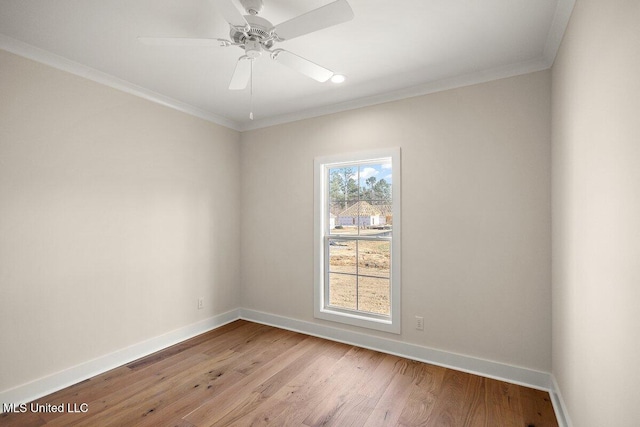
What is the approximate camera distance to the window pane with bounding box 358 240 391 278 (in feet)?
10.5

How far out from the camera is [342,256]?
3479mm

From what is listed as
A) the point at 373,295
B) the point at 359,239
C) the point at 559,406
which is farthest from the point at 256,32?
the point at 559,406

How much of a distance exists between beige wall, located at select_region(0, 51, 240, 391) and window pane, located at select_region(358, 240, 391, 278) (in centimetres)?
183

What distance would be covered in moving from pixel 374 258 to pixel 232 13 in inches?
97.9

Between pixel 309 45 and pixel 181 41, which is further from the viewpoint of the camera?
pixel 309 45

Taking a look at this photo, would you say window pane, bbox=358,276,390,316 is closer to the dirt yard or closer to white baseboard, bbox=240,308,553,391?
the dirt yard

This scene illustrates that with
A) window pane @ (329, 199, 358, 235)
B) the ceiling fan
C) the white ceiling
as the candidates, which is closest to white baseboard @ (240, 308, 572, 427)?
window pane @ (329, 199, 358, 235)

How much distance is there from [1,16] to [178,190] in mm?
1815

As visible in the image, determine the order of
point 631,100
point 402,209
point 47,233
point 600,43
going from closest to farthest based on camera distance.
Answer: point 631,100 < point 600,43 < point 47,233 < point 402,209

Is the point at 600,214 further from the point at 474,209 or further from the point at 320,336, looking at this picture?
the point at 320,336

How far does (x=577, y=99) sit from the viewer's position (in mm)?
1681

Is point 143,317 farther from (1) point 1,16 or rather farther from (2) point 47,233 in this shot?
(1) point 1,16

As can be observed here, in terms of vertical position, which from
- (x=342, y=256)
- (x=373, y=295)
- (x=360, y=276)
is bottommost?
(x=373, y=295)

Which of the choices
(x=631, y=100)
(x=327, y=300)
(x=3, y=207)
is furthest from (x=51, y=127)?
(x=631, y=100)
